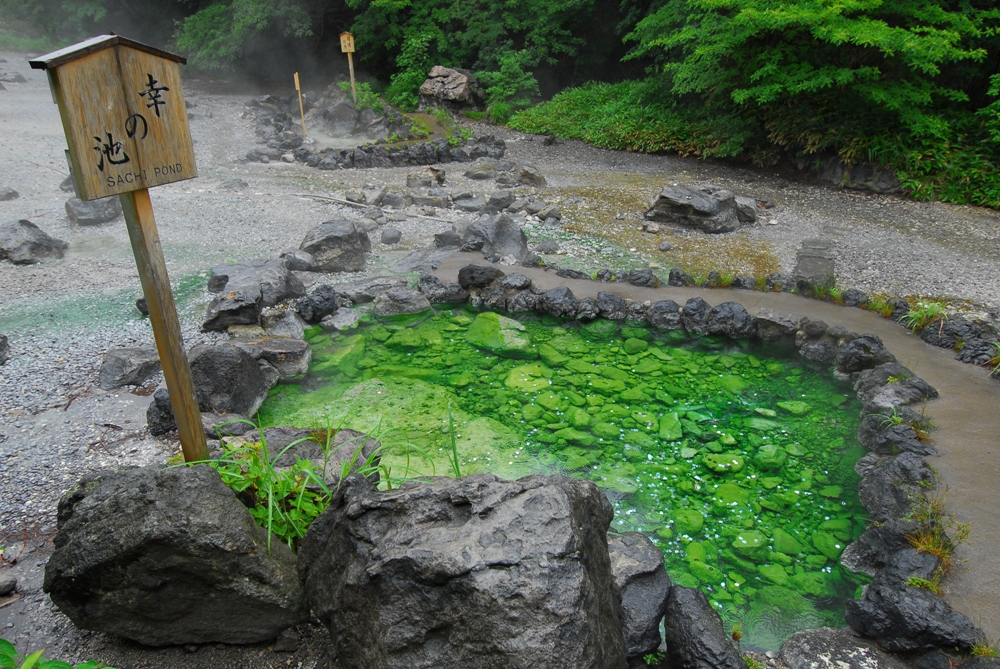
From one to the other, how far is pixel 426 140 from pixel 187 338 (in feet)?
31.6

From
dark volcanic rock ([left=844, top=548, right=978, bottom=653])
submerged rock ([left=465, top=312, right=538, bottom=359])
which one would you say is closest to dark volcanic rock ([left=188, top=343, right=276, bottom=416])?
submerged rock ([left=465, top=312, right=538, bottom=359])

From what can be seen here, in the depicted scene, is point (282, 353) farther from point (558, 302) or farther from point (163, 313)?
point (558, 302)

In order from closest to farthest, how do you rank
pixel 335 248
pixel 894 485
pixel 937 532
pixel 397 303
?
pixel 937 532 < pixel 894 485 < pixel 397 303 < pixel 335 248

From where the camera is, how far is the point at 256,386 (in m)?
5.19

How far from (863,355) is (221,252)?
7.39 metres

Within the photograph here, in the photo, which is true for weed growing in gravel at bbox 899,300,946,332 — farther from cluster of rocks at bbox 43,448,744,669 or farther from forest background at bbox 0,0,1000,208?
forest background at bbox 0,0,1000,208

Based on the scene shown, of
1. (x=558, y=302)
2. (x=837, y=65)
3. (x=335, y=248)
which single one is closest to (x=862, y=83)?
(x=837, y=65)

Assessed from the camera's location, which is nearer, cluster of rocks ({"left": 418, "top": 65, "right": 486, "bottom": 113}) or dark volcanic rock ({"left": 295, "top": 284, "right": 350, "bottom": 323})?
dark volcanic rock ({"left": 295, "top": 284, "right": 350, "bottom": 323})

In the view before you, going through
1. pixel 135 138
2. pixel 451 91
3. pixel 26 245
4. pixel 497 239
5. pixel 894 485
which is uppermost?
pixel 135 138

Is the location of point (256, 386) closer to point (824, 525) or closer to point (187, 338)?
point (187, 338)

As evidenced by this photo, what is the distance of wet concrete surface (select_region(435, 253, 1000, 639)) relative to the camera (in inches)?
131

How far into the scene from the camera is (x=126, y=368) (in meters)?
5.13

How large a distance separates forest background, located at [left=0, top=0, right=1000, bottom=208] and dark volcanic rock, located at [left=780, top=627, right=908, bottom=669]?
29.9ft

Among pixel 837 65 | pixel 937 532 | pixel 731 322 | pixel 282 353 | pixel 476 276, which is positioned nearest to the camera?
pixel 937 532
